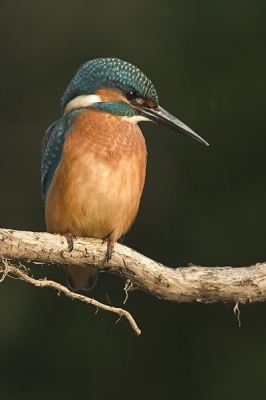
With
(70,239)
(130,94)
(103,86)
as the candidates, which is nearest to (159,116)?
(130,94)

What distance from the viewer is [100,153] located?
137 inches

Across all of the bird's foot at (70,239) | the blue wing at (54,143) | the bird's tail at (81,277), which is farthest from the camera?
the bird's tail at (81,277)

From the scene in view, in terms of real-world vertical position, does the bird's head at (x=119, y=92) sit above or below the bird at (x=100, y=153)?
above

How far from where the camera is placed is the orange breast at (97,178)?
3.45 m

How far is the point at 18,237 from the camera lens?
9.91ft

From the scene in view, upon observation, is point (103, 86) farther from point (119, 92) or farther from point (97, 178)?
point (97, 178)

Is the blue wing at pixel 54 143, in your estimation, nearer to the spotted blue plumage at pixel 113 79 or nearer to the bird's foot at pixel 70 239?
the spotted blue plumage at pixel 113 79

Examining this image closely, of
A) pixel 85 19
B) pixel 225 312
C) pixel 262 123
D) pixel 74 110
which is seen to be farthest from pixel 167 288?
pixel 85 19

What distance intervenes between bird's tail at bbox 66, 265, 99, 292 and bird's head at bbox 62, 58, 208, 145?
0.77m

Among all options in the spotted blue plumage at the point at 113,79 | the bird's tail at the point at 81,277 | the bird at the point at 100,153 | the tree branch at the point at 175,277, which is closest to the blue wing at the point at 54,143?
the bird at the point at 100,153

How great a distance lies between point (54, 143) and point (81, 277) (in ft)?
2.25

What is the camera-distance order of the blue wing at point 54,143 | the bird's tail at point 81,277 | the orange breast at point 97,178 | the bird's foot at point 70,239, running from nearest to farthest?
the bird's foot at point 70,239, the orange breast at point 97,178, the blue wing at point 54,143, the bird's tail at point 81,277

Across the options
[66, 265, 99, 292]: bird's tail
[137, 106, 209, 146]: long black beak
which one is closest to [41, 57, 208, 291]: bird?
[137, 106, 209, 146]: long black beak

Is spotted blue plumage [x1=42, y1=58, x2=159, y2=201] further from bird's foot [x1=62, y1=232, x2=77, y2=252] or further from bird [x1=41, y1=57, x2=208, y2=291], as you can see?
bird's foot [x1=62, y1=232, x2=77, y2=252]
